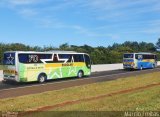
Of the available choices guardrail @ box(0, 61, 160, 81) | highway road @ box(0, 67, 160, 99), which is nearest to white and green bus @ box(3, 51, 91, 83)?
highway road @ box(0, 67, 160, 99)

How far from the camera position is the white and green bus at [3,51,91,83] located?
84.0 feet

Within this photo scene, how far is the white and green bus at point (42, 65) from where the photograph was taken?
25609 millimetres

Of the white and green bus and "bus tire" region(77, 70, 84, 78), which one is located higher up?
the white and green bus

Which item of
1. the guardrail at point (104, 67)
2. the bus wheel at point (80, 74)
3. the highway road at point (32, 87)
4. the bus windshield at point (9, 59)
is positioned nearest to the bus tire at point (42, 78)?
the highway road at point (32, 87)

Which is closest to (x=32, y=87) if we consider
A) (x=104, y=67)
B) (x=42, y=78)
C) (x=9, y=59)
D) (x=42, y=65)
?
(x=9, y=59)

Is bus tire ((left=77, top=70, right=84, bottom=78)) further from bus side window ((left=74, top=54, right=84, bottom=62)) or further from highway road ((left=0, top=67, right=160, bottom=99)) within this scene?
highway road ((left=0, top=67, right=160, bottom=99))

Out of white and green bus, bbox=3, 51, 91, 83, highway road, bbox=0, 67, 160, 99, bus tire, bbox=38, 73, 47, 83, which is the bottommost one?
highway road, bbox=0, 67, 160, 99

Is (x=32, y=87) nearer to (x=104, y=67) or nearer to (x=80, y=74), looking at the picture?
(x=80, y=74)

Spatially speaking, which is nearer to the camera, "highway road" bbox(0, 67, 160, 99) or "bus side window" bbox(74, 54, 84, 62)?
"highway road" bbox(0, 67, 160, 99)

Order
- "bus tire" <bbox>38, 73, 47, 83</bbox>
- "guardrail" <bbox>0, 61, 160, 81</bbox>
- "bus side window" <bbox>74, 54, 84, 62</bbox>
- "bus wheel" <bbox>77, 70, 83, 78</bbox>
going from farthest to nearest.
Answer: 1. "guardrail" <bbox>0, 61, 160, 81</bbox>
2. "bus wheel" <bbox>77, 70, 83, 78</bbox>
3. "bus side window" <bbox>74, 54, 84, 62</bbox>
4. "bus tire" <bbox>38, 73, 47, 83</bbox>

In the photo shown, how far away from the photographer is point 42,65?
91.7ft

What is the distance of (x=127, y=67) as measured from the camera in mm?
46969

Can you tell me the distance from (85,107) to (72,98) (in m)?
3.63

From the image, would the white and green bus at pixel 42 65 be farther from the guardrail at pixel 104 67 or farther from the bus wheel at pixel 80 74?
the guardrail at pixel 104 67
